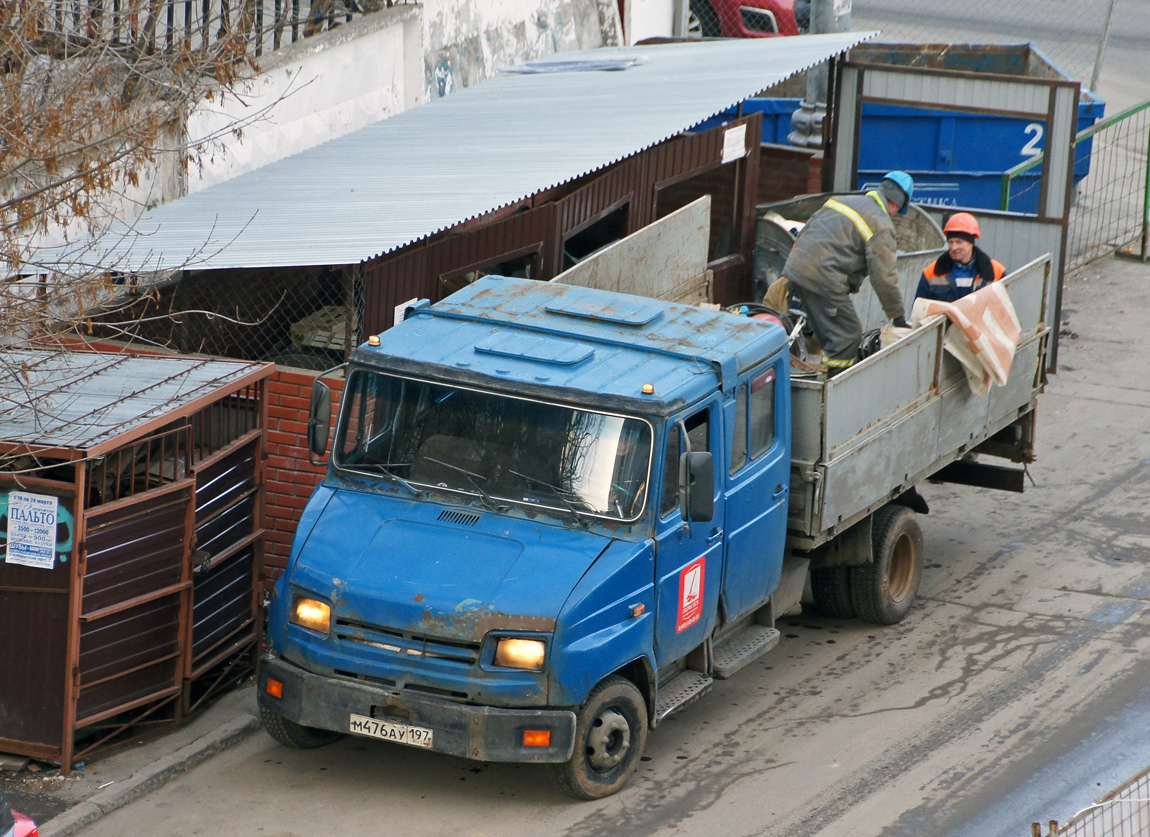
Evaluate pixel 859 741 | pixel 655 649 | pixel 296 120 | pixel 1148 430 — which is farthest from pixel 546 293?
pixel 1148 430

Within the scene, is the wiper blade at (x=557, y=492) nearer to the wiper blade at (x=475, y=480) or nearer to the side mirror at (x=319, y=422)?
the wiper blade at (x=475, y=480)

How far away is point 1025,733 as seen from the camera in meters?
8.56

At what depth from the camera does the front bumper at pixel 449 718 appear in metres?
7.25

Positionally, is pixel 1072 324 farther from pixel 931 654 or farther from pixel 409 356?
pixel 409 356

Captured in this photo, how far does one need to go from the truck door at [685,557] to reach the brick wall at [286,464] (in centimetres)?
275

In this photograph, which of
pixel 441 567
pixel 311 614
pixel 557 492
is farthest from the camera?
pixel 557 492

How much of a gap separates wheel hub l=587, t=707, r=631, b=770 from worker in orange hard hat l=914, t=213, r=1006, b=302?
14.3 feet

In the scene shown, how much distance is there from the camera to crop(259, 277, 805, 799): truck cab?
7.29 meters

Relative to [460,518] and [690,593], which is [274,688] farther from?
[690,593]

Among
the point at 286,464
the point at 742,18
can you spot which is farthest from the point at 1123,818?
the point at 742,18

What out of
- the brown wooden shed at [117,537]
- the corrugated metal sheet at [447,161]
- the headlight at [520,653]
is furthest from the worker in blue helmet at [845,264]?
the headlight at [520,653]

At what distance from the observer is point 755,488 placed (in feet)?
27.5

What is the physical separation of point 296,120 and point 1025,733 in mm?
7376

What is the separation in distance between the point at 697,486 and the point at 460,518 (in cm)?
115
